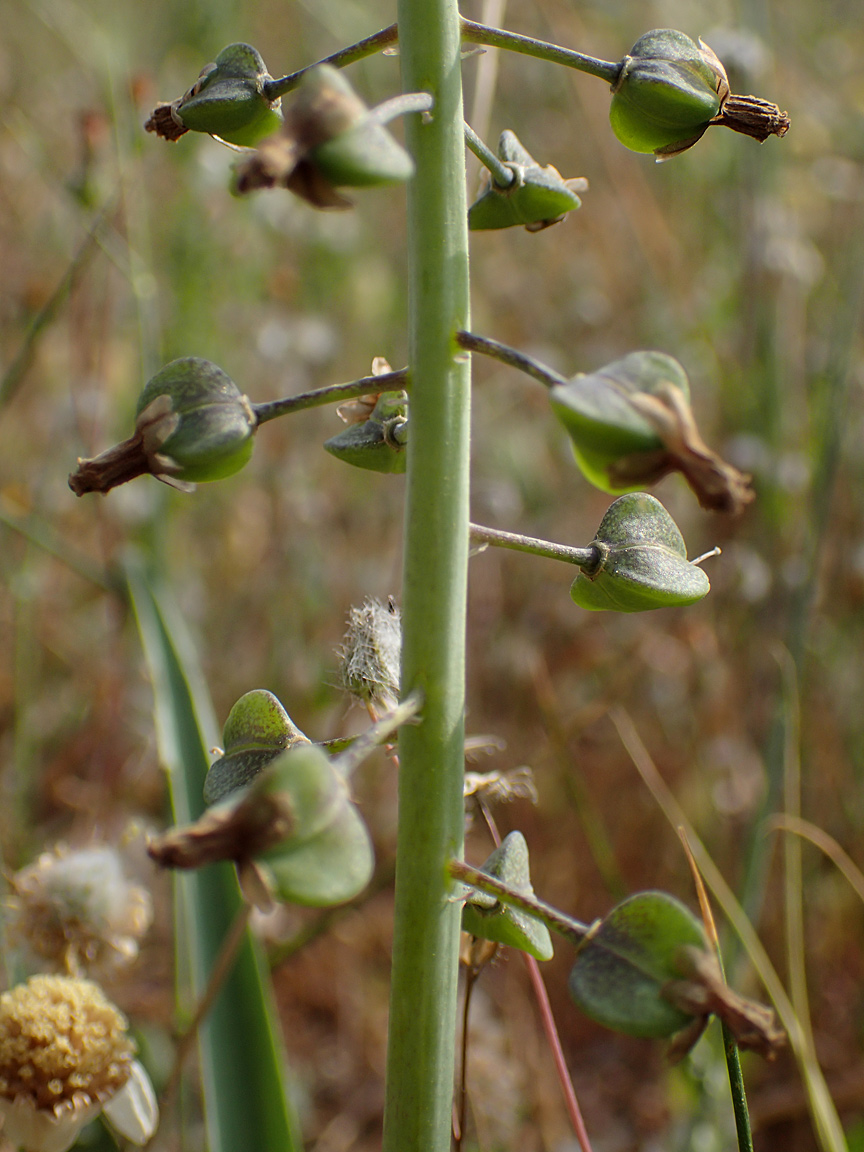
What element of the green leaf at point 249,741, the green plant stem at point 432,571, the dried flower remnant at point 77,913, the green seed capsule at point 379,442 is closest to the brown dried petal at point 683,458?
the green plant stem at point 432,571

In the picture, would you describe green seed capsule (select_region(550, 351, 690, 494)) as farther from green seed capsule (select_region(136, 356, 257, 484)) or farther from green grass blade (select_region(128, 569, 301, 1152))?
green grass blade (select_region(128, 569, 301, 1152))

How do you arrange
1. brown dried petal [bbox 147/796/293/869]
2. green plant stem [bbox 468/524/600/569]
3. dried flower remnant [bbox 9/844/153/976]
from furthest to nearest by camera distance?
1. dried flower remnant [bbox 9/844/153/976]
2. green plant stem [bbox 468/524/600/569]
3. brown dried petal [bbox 147/796/293/869]

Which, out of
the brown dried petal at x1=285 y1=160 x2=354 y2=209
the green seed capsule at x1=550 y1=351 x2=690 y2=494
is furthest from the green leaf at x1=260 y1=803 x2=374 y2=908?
the brown dried petal at x1=285 y1=160 x2=354 y2=209

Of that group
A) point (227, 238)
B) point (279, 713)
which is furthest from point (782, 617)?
point (227, 238)

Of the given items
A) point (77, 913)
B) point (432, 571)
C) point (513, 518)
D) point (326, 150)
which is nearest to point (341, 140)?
point (326, 150)

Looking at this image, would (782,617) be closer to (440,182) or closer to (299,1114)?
(299,1114)
